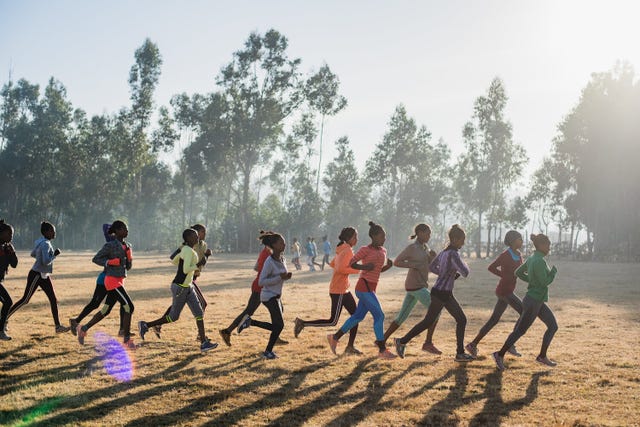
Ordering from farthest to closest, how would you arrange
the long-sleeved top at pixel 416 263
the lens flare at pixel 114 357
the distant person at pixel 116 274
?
the distant person at pixel 116 274 → the long-sleeved top at pixel 416 263 → the lens flare at pixel 114 357

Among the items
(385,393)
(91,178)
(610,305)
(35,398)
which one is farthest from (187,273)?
(91,178)

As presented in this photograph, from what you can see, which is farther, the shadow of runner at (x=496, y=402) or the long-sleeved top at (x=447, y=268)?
the long-sleeved top at (x=447, y=268)

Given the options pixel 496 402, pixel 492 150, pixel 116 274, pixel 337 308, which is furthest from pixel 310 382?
pixel 492 150

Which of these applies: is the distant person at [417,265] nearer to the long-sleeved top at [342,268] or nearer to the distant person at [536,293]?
the long-sleeved top at [342,268]

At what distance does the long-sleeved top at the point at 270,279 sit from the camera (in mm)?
8047

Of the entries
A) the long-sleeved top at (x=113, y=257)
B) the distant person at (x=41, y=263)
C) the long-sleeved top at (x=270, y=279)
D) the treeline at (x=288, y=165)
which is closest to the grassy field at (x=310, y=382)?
the distant person at (x=41, y=263)

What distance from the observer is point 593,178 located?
50.8m

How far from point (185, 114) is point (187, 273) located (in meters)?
54.5

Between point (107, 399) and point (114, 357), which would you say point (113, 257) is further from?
point (107, 399)

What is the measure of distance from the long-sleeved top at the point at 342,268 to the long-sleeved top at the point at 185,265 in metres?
2.04

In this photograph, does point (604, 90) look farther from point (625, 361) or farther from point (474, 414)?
point (474, 414)

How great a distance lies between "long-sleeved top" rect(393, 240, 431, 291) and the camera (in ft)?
27.0

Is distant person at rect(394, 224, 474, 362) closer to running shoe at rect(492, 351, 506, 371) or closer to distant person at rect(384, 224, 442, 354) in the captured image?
distant person at rect(384, 224, 442, 354)

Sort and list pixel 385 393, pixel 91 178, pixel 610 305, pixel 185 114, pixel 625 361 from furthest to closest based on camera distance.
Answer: pixel 91 178 < pixel 185 114 < pixel 610 305 < pixel 625 361 < pixel 385 393
